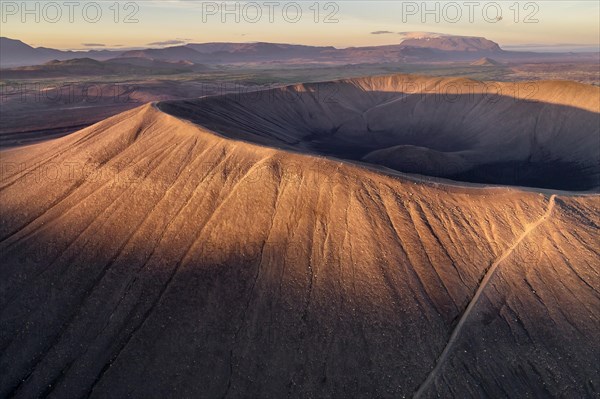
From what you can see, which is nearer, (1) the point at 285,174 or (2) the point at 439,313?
(2) the point at 439,313

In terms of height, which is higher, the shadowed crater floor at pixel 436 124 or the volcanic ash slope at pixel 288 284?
the shadowed crater floor at pixel 436 124

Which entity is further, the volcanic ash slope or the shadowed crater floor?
the shadowed crater floor

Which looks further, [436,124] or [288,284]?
[436,124]

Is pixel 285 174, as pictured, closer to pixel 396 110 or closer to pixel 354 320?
pixel 354 320

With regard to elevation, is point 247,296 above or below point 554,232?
below

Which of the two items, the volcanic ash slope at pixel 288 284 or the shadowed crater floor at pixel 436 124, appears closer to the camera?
the volcanic ash slope at pixel 288 284

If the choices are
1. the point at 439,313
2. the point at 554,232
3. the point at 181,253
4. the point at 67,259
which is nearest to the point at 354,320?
the point at 439,313

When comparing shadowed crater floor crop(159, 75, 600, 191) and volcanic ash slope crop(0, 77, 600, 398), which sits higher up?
shadowed crater floor crop(159, 75, 600, 191)

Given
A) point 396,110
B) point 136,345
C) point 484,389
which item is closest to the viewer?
point 484,389
